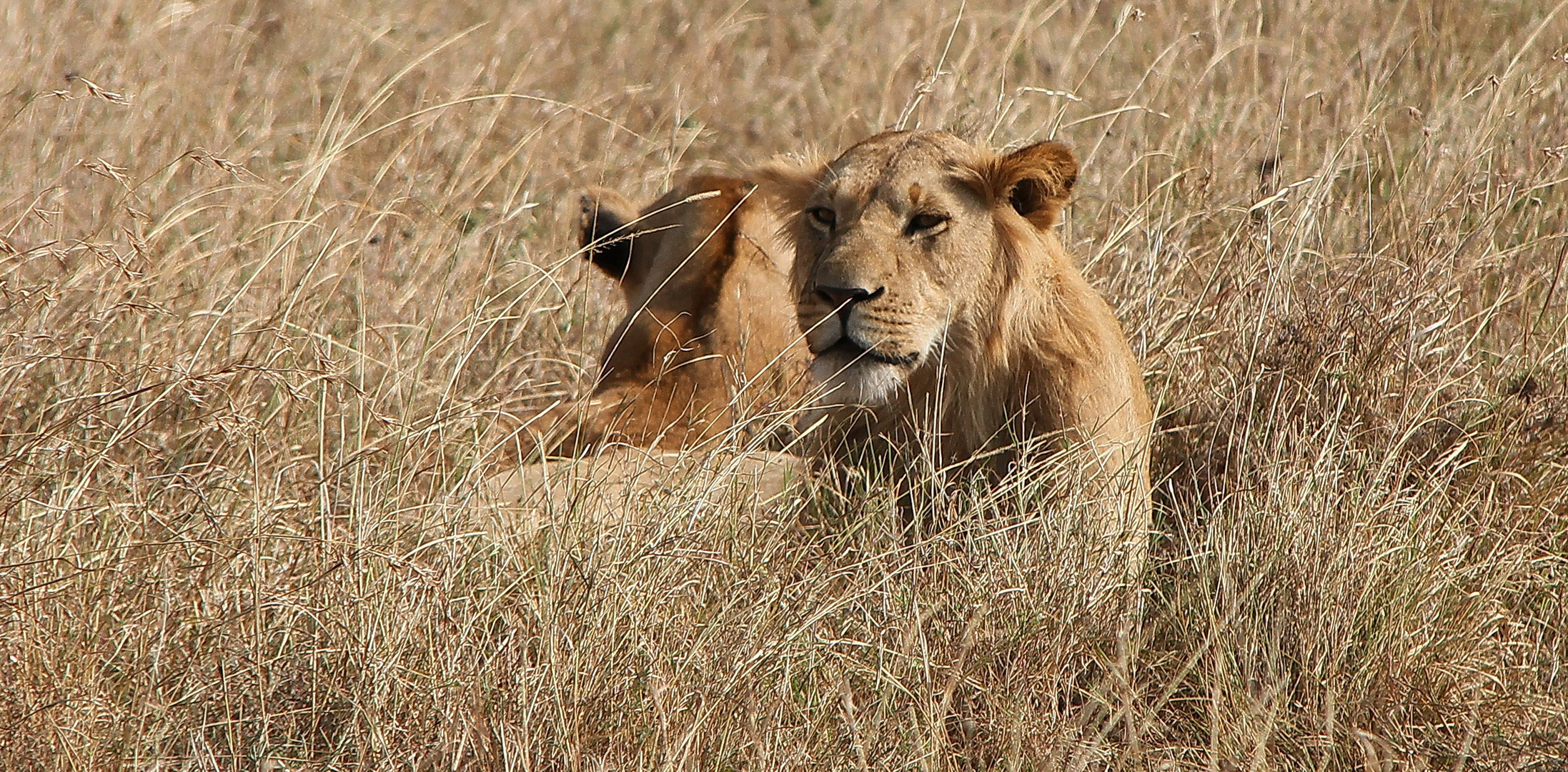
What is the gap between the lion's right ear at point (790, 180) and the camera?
4.07 m

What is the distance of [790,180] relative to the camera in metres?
4.09

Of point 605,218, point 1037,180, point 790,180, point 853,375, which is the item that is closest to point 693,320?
point 605,218

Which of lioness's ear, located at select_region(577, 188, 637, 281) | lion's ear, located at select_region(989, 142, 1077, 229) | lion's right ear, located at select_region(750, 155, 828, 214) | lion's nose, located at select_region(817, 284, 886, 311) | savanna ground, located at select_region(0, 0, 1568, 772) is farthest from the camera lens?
lioness's ear, located at select_region(577, 188, 637, 281)

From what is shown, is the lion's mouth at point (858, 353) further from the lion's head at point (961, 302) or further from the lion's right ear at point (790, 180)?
the lion's right ear at point (790, 180)

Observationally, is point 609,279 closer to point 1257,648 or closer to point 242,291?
point 242,291

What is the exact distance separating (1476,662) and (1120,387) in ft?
3.20

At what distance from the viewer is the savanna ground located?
2.91 meters

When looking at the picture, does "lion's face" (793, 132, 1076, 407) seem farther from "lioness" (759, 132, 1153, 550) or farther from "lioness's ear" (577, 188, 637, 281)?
"lioness's ear" (577, 188, 637, 281)

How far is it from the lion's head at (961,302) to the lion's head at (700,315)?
0.65 metres

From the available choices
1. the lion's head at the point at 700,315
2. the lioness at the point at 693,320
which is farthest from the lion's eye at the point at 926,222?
the lion's head at the point at 700,315

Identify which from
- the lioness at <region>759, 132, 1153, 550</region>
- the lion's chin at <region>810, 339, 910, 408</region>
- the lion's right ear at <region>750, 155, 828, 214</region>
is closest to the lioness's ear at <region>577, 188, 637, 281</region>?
the lion's right ear at <region>750, 155, 828, 214</region>

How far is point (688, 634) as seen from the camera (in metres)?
3.04

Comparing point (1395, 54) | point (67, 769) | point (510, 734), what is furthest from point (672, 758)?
point (1395, 54)

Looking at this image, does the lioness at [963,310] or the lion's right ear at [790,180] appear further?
the lion's right ear at [790,180]
